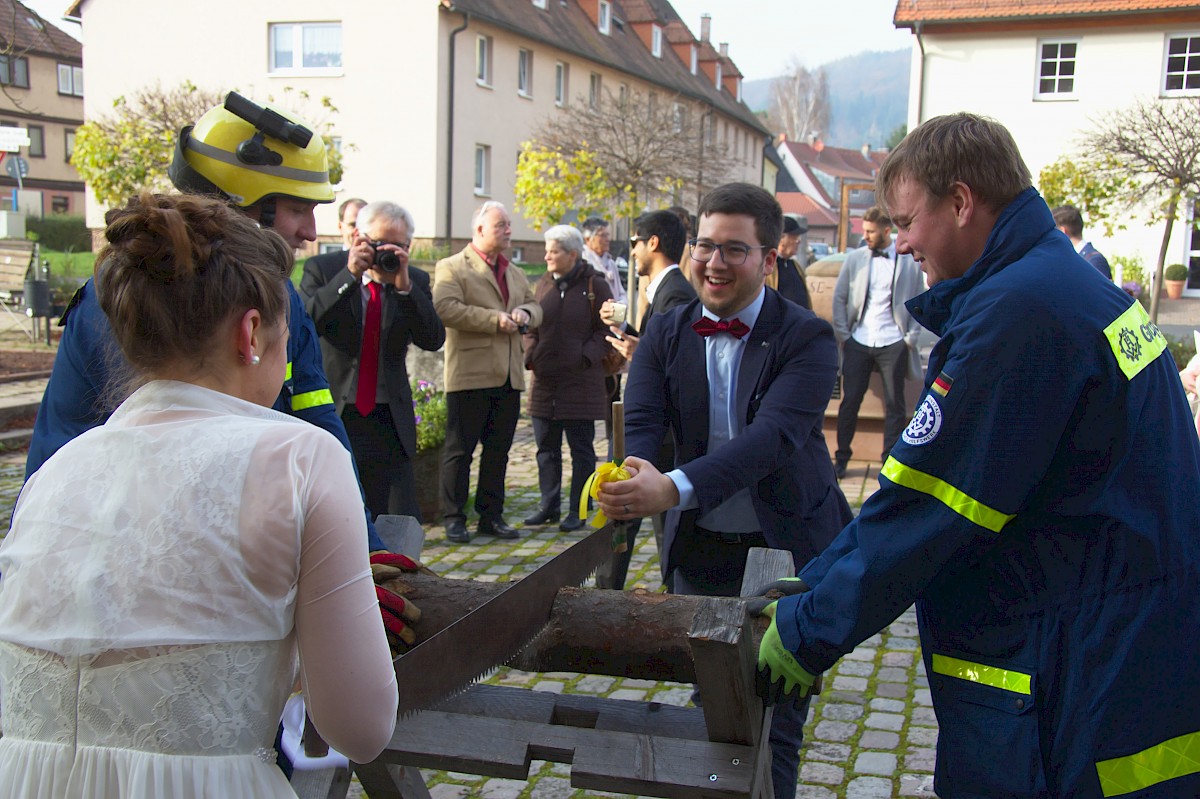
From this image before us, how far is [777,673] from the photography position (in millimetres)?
2354

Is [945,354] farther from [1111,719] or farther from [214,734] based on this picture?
[214,734]

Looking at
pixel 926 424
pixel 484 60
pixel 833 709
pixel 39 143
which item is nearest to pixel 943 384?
pixel 926 424

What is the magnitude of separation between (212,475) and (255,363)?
0.73 ft

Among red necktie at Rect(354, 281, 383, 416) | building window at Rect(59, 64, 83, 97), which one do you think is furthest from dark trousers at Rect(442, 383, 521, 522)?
building window at Rect(59, 64, 83, 97)

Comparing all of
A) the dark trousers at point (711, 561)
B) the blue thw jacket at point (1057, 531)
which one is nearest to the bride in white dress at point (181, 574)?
the blue thw jacket at point (1057, 531)

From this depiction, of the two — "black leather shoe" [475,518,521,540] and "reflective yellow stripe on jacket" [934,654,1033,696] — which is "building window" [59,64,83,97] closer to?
"black leather shoe" [475,518,521,540]

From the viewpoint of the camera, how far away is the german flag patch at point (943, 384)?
216cm

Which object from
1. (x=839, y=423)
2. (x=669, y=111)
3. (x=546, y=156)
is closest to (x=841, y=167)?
(x=669, y=111)

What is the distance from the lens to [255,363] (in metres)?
1.76

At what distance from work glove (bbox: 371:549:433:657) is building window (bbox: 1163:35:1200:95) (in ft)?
98.0

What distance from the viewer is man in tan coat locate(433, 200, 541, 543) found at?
24.9ft

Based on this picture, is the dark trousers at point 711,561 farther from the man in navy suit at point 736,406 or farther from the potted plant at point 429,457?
the potted plant at point 429,457

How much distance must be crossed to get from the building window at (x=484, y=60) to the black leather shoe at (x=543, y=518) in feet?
94.8

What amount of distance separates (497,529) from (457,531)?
298mm
